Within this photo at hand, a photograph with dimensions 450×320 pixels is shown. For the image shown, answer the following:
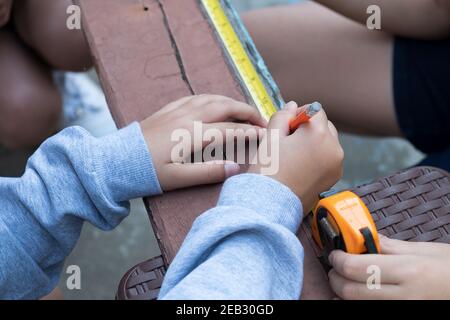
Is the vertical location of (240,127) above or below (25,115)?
above

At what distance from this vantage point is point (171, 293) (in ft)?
2.22

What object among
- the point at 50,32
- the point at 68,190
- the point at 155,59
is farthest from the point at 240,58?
the point at 50,32

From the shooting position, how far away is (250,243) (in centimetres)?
71

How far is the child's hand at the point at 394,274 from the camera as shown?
27.3 inches

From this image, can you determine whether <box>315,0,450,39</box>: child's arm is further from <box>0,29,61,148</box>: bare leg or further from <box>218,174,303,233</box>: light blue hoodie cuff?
<box>0,29,61,148</box>: bare leg

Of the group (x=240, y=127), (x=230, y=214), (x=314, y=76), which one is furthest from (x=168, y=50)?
(x=314, y=76)

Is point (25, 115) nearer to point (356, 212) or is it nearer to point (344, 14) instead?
point (344, 14)

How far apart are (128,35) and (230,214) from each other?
43cm

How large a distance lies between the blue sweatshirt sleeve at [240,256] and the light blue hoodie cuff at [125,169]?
0.39 feet

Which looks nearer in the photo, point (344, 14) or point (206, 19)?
point (206, 19)

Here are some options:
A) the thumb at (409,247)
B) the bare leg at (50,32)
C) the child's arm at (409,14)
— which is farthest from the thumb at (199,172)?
the bare leg at (50,32)
